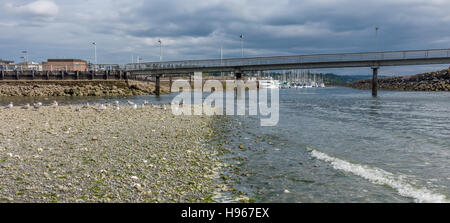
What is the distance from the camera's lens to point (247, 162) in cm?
1345

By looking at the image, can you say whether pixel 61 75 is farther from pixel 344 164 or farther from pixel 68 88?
pixel 344 164

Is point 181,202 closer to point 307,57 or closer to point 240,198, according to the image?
point 240,198

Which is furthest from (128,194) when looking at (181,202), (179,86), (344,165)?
(179,86)

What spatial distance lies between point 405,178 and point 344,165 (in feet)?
7.70

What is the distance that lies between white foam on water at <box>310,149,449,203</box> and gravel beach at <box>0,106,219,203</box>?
5.32 metres

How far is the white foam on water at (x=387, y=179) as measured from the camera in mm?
9562

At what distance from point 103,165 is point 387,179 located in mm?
10381

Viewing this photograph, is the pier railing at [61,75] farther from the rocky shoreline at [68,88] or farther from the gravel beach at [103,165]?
the gravel beach at [103,165]

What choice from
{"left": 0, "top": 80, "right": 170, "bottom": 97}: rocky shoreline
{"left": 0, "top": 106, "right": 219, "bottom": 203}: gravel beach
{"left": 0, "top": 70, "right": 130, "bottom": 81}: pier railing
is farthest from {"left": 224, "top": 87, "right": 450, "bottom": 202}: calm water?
{"left": 0, "top": 70, "right": 130, "bottom": 81}: pier railing

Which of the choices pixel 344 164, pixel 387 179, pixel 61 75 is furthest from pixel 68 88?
pixel 387 179

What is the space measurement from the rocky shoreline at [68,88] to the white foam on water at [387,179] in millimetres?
66750

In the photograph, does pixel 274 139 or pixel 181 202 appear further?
pixel 274 139

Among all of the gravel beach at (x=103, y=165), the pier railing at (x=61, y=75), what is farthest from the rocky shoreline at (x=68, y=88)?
the gravel beach at (x=103, y=165)

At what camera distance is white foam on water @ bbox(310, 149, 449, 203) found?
376 inches
